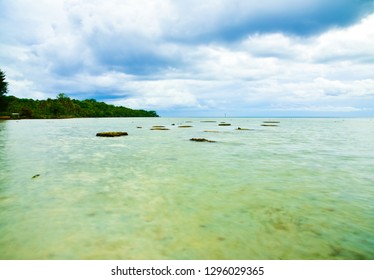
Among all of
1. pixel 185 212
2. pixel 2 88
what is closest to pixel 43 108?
pixel 2 88

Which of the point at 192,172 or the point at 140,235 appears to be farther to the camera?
the point at 192,172

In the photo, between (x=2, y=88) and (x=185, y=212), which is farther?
(x=2, y=88)

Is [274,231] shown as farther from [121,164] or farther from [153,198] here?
[121,164]

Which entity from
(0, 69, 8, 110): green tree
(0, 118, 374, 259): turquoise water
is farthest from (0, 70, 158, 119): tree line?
(0, 118, 374, 259): turquoise water

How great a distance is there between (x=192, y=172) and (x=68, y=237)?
671 centimetres

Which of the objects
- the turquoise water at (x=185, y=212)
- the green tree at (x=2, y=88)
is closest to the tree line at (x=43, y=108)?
the green tree at (x=2, y=88)

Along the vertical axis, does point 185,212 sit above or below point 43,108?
below

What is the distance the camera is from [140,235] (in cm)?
515

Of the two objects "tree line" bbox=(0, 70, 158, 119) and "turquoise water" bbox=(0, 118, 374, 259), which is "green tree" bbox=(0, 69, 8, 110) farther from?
"turquoise water" bbox=(0, 118, 374, 259)

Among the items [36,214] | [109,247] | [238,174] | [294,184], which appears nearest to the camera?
[109,247]

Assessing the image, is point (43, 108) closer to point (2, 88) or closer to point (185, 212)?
point (2, 88)

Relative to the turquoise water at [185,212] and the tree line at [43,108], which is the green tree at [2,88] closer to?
the tree line at [43,108]

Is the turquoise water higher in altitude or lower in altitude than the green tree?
lower
